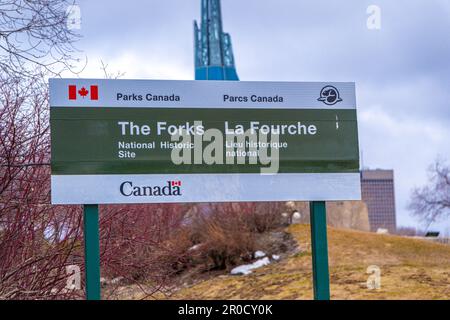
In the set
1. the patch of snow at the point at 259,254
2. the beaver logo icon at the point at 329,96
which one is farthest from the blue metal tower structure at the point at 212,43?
the beaver logo icon at the point at 329,96

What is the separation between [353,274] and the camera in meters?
25.1

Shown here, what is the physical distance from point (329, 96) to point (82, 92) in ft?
9.43

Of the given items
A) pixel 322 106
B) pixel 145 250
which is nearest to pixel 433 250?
pixel 145 250

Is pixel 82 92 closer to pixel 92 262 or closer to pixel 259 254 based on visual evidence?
pixel 92 262

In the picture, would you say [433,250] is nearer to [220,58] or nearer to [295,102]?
[295,102]

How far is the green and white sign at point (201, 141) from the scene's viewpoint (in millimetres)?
10156

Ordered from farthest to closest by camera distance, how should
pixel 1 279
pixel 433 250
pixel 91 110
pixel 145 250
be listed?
pixel 433 250 < pixel 145 250 < pixel 1 279 < pixel 91 110

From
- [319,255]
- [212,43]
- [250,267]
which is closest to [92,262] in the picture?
[319,255]

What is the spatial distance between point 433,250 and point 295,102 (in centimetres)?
1858

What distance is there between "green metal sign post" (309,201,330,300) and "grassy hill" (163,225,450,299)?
36.5ft

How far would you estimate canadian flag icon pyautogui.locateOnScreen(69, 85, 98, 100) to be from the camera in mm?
10164

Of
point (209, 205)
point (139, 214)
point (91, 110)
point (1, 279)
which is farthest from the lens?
point (209, 205)

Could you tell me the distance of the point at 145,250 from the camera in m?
16.6
